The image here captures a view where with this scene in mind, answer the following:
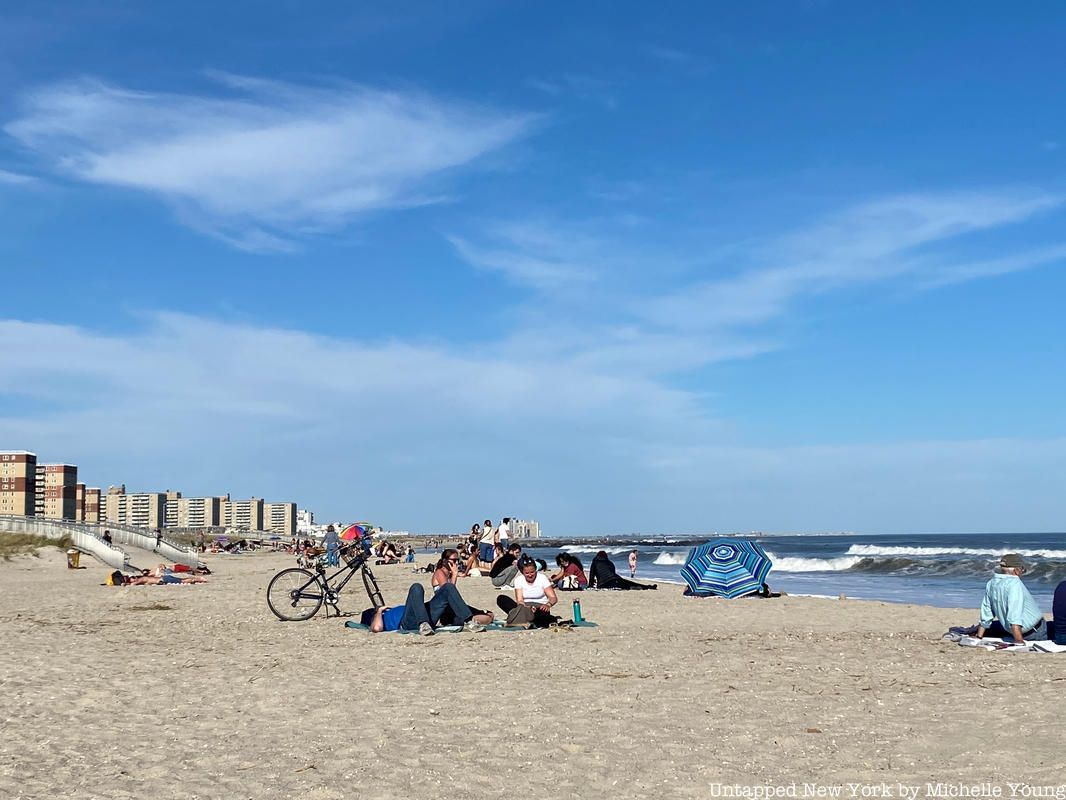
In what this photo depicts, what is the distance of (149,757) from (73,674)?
409 cm

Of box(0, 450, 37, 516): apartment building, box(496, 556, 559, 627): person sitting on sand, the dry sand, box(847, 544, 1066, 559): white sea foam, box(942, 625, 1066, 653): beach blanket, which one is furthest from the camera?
box(0, 450, 37, 516): apartment building

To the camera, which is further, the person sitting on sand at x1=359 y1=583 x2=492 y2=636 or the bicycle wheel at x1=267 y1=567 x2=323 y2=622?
the bicycle wheel at x1=267 y1=567 x2=323 y2=622

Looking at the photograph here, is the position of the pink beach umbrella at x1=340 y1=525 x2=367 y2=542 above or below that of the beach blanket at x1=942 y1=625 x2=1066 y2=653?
above

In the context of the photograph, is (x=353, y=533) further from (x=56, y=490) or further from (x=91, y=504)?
(x=91, y=504)

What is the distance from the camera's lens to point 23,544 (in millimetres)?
45406

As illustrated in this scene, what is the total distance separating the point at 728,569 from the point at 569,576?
3.71 meters

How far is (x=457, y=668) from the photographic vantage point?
10.5m

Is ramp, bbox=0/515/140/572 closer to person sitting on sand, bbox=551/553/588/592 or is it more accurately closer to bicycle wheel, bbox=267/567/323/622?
person sitting on sand, bbox=551/553/588/592

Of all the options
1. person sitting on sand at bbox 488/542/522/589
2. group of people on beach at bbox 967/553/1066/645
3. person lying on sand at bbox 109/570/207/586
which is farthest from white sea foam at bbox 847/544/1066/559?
group of people on beach at bbox 967/553/1066/645

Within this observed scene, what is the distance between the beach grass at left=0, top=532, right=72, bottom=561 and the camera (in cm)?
4175

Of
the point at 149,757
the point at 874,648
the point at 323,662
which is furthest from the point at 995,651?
the point at 149,757

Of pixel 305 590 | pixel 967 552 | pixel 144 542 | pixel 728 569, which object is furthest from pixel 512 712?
pixel 967 552

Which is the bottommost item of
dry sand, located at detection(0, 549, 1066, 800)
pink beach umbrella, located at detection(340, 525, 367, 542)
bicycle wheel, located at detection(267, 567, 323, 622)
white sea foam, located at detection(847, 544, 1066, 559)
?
white sea foam, located at detection(847, 544, 1066, 559)

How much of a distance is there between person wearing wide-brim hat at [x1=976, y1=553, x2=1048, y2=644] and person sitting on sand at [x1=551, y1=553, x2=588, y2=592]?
37.3 ft
